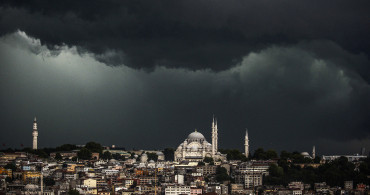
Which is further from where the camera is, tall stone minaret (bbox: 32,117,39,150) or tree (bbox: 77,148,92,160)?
tall stone minaret (bbox: 32,117,39,150)

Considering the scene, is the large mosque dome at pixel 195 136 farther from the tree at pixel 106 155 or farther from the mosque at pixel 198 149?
the tree at pixel 106 155

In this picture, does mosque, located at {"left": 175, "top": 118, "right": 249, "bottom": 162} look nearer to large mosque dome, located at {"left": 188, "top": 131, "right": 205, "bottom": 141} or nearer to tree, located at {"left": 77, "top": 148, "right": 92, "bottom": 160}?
large mosque dome, located at {"left": 188, "top": 131, "right": 205, "bottom": 141}

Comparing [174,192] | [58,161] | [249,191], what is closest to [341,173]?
[249,191]

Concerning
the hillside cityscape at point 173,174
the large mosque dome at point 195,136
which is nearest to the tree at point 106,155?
the hillside cityscape at point 173,174

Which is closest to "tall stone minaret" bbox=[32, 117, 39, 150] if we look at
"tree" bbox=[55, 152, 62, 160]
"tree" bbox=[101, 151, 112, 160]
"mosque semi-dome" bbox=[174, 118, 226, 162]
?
"tree" bbox=[55, 152, 62, 160]

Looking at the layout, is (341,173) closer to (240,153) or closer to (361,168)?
(361,168)

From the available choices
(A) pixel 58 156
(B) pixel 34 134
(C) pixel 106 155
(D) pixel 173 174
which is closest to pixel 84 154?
(A) pixel 58 156

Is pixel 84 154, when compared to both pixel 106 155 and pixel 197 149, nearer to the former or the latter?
pixel 106 155
